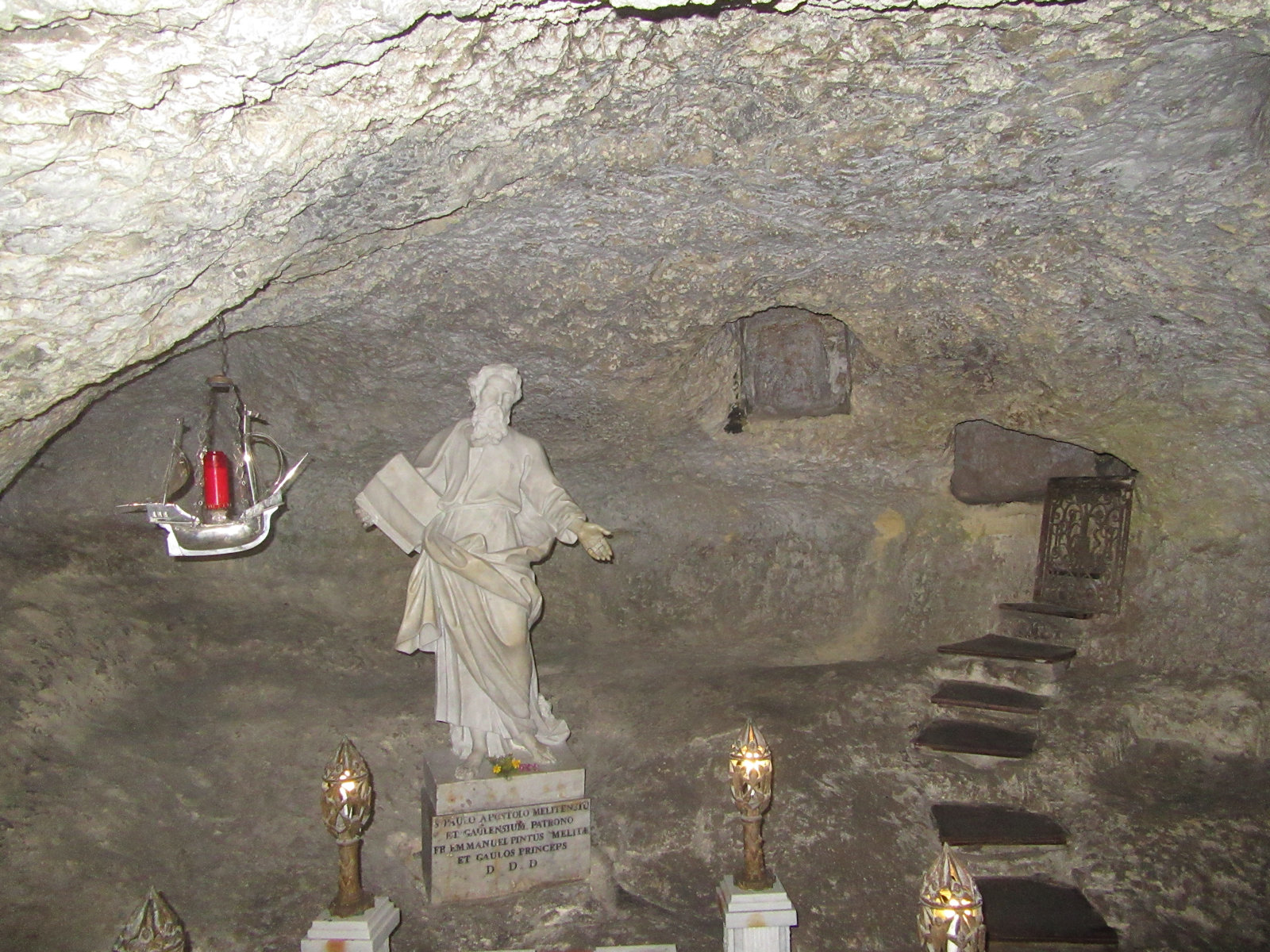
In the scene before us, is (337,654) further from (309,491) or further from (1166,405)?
(1166,405)

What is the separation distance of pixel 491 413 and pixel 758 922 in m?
2.50

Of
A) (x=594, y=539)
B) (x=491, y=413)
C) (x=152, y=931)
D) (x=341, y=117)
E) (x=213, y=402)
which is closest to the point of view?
(x=152, y=931)

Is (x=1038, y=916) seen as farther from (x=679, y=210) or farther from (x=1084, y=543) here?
(x=679, y=210)

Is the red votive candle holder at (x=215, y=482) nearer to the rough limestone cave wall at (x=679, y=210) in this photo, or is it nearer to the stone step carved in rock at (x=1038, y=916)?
the rough limestone cave wall at (x=679, y=210)

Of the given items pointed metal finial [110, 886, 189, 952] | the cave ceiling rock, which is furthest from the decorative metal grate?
pointed metal finial [110, 886, 189, 952]

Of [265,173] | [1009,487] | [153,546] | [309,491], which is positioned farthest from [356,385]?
[1009,487]

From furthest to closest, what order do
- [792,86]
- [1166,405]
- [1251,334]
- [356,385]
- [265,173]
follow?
[356,385] < [1166,405] < [1251,334] < [792,86] < [265,173]

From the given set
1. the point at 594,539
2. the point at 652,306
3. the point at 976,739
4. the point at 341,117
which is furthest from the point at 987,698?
the point at 341,117

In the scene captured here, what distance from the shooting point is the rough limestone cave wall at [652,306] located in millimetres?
2633

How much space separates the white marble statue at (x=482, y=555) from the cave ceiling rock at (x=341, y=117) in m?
1.16

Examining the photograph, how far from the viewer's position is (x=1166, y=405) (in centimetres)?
463

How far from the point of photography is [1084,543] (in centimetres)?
555

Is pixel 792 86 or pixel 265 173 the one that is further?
pixel 792 86

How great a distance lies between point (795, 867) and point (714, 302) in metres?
2.77
